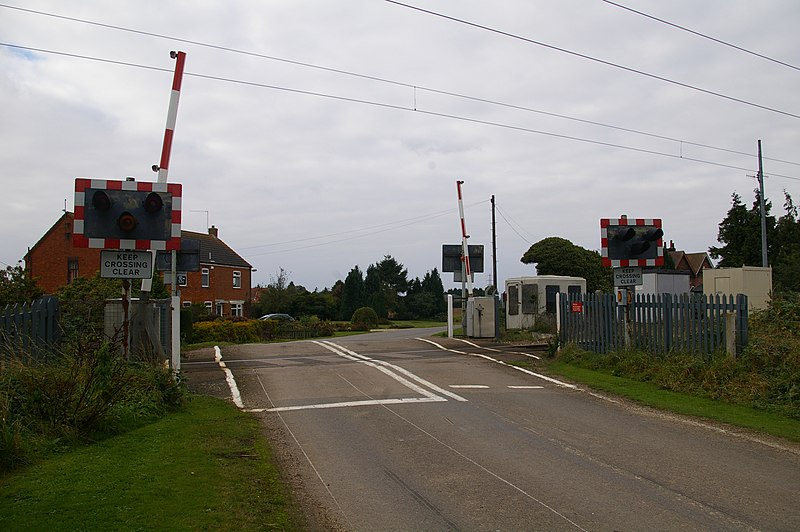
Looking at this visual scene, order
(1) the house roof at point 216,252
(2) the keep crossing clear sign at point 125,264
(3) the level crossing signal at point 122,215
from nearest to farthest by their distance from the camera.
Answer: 1. (3) the level crossing signal at point 122,215
2. (2) the keep crossing clear sign at point 125,264
3. (1) the house roof at point 216,252

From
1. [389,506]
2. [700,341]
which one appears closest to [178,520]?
[389,506]

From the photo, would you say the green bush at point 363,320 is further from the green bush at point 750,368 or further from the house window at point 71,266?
the green bush at point 750,368

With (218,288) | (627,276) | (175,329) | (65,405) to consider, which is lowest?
(65,405)

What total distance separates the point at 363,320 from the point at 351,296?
22.8 m

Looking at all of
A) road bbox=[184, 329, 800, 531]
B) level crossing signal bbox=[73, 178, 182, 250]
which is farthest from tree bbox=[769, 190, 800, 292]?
level crossing signal bbox=[73, 178, 182, 250]

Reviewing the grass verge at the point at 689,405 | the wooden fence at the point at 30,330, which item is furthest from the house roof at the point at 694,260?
the wooden fence at the point at 30,330

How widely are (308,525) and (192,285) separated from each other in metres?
51.1

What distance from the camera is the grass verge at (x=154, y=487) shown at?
5371 millimetres

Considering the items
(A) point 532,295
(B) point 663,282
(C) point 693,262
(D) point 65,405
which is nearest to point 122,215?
(D) point 65,405

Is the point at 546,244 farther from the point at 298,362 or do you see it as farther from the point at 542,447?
the point at 542,447

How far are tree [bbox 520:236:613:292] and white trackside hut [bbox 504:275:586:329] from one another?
18086mm

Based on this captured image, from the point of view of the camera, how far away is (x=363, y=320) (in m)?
58.5

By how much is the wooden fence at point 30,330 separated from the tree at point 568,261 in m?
42.7

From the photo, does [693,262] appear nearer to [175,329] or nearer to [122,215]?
[175,329]
